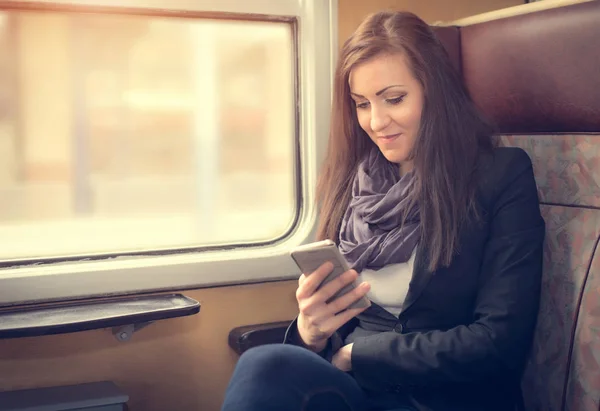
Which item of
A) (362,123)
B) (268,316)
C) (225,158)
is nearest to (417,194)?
(362,123)

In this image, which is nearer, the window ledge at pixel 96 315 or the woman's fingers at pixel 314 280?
the woman's fingers at pixel 314 280

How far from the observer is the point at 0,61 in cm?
188

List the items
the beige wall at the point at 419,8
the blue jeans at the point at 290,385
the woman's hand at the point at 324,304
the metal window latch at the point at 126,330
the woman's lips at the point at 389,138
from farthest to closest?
the beige wall at the point at 419,8
the metal window latch at the point at 126,330
the woman's lips at the point at 389,138
the woman's hand at the point at 324,304
the blue jeans at the point at 290,385

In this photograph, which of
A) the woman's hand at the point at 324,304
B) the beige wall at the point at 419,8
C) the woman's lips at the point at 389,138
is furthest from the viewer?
the beige wall at the point at 419,8

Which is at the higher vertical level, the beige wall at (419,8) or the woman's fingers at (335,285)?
the beige wall at (419,8)

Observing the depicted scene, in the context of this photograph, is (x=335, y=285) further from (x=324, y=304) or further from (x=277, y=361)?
(x=277, y=361)

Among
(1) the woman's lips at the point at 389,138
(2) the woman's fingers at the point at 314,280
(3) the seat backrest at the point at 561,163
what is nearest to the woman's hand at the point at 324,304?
(2) the woman's fingers at the point at 314,280

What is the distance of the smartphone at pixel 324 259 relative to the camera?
1.43 meters

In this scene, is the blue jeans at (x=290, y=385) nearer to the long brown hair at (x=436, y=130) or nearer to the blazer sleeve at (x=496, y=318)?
the blazer sleeve at (x=496, y=318)

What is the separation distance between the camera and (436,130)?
1.55 meters

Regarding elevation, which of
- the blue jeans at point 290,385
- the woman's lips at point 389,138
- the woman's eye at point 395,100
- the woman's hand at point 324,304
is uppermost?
the woman's eye at point 395,100

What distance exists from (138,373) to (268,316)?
0.41 metres

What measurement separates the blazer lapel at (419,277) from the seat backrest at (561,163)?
12.7 inches

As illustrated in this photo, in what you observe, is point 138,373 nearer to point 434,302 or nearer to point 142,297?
point 142,297
